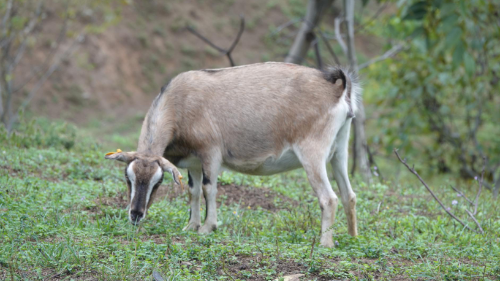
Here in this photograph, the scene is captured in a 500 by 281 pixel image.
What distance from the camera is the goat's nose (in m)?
5.10

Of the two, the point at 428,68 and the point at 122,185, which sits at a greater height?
the point at 428,68

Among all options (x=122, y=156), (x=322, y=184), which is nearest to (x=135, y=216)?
(x=122, y=156)

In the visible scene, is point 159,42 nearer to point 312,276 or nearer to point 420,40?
point 420,40

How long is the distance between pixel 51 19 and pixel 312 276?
53.2 ft

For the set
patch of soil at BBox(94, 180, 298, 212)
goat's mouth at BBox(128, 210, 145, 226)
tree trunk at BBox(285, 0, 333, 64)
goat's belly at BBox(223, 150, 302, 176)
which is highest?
tree trunk at BBox(285, 0, 333, 64)

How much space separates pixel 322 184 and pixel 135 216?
→ 6.37ft

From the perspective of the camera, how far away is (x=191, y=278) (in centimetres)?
401

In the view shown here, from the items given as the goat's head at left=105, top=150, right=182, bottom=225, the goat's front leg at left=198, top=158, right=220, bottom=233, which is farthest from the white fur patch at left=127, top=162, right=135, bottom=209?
the goat's front leg at left=198, top=158, right=220, bottom=233

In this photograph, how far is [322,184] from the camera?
18.4 ft

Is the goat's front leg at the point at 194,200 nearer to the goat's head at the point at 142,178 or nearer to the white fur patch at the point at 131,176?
the goat's head at the point at 142,178

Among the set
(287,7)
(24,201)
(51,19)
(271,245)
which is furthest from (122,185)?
(287,7)

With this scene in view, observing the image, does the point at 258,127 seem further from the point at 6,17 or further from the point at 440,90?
the point at 6,17

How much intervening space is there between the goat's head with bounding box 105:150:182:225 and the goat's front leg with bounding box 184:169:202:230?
89 centimetres

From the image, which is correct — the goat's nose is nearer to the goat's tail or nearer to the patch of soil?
the patch of soil
